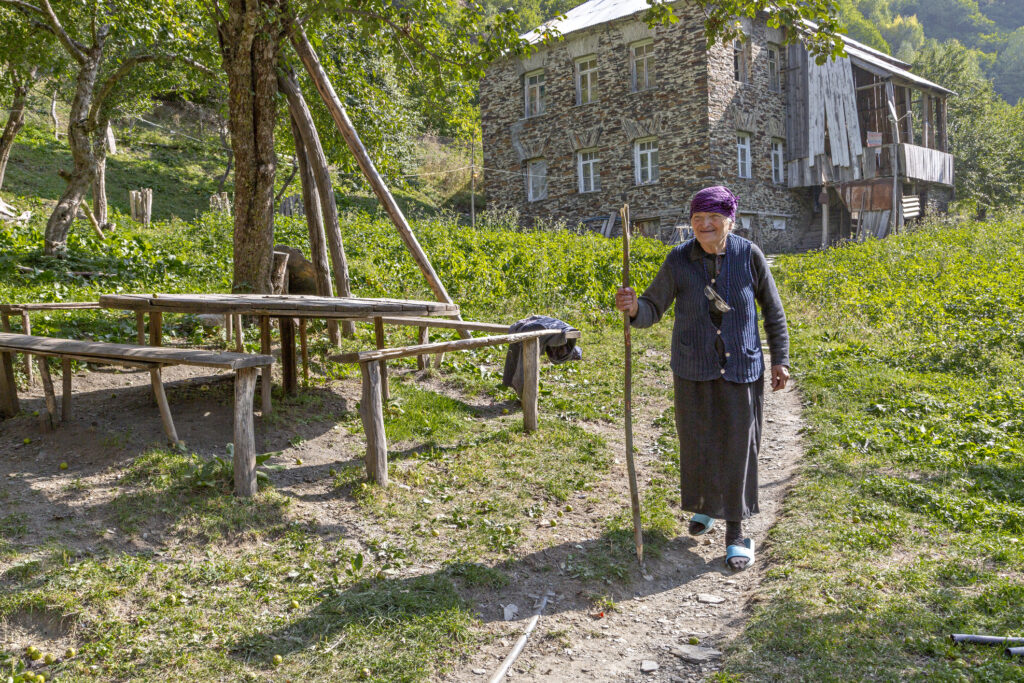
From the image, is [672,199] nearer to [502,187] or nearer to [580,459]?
[502,187]

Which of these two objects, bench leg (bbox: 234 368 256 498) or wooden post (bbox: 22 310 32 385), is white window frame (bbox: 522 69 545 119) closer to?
wooden post (bbox: 22 310 32 385)

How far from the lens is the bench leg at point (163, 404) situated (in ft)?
16.8

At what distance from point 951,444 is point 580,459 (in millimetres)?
2896

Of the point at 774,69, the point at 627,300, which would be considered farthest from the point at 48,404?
the point at 774,69

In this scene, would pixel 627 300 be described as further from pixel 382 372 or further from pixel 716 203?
pixel 382 372

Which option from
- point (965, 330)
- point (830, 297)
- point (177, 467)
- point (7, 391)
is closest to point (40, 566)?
point (177, 467)

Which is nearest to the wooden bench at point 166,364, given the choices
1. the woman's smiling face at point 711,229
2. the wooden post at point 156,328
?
the wooden post at point 156,328

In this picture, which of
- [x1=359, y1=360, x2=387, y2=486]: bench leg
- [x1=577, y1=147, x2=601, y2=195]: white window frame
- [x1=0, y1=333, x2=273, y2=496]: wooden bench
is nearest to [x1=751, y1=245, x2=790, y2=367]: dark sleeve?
[x1=359, y1=360, x2=387, y2=486]: bench leg

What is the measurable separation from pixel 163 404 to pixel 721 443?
3.62 meters

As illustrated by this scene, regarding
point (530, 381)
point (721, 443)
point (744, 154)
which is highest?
point (744, 154)

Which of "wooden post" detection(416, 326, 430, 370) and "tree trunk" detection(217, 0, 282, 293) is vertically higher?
"tree trunk" detection(217, 0, 282, 293)

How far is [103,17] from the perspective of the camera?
9977mm

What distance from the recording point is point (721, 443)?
4.37 meters

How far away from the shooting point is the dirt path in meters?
3.43
